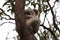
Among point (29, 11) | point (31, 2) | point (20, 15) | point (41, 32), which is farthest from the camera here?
point (41, 32)

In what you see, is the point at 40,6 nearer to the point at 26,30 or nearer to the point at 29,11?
the point at 29,11

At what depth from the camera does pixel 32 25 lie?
3.85 m

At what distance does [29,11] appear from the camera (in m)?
4.11

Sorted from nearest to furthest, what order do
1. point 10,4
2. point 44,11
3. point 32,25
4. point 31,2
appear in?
point 32,25, point 10,4, point 31,2, point 44,11

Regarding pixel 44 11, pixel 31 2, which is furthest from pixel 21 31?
pixel 44 11

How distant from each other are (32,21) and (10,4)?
0.80 m

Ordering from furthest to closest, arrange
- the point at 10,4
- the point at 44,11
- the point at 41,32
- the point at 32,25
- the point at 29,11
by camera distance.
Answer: the point at 41,32 → the point at 44,11 → the point at 10,4 → the point at 29,11 → the point at 32,25

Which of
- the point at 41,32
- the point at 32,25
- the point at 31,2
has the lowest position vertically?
the point at 41,32

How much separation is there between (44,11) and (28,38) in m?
2.27

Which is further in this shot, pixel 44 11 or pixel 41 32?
pixel 41 32

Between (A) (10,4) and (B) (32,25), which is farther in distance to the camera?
(A) (10,4)

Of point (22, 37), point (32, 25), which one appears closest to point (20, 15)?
point (22, 37)

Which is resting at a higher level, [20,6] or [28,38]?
[20,6]

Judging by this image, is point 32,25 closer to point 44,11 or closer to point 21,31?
point 21,31
